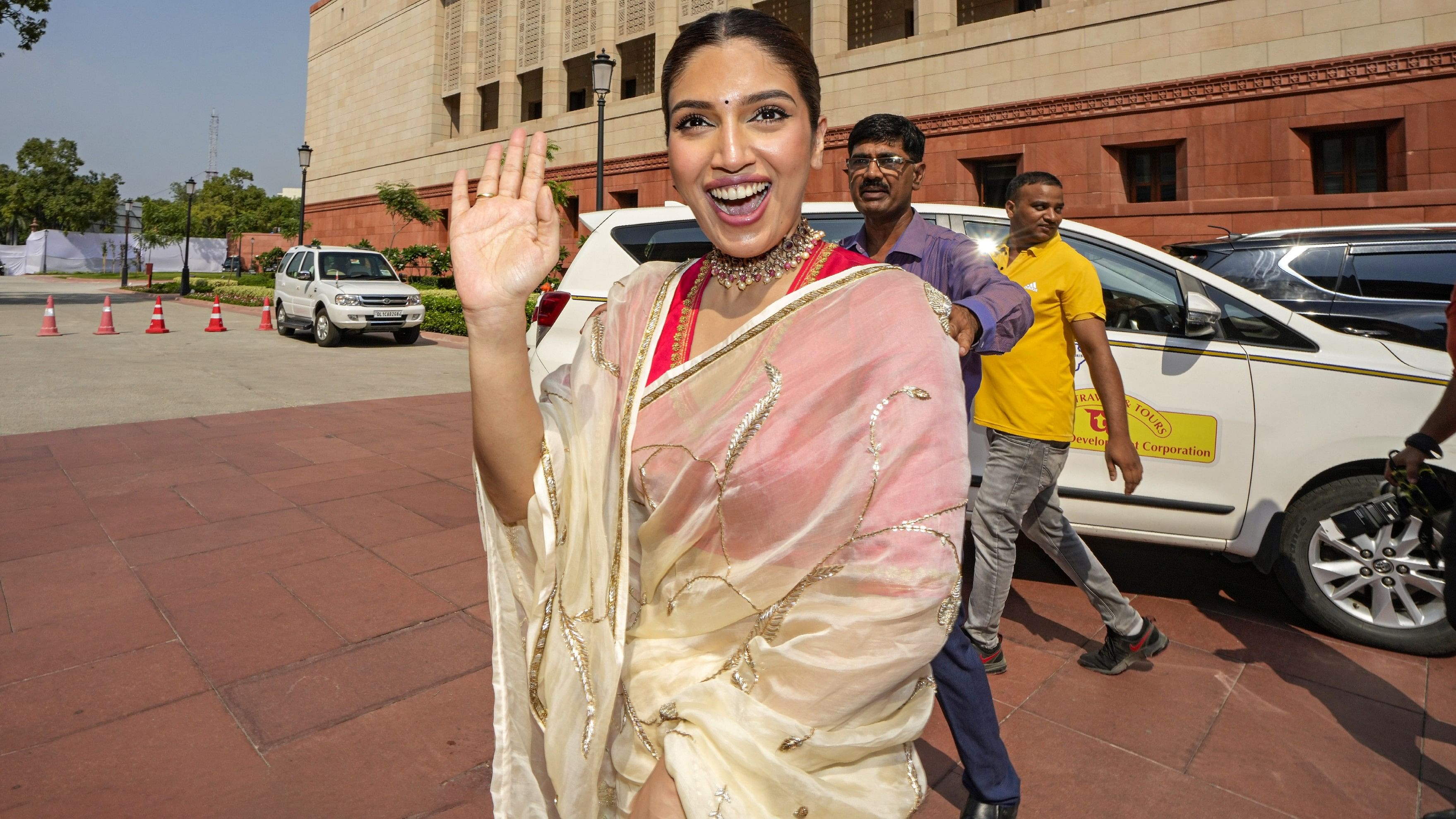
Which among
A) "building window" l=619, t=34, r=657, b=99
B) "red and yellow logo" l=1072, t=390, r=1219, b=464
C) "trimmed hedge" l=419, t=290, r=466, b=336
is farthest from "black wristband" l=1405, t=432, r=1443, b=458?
"building window" l=619, t=34, r=657, b=99

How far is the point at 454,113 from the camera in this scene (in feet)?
101

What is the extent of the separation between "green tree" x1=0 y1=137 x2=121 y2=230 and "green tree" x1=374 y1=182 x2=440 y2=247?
172 feet

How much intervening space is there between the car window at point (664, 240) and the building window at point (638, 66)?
63.7 ft

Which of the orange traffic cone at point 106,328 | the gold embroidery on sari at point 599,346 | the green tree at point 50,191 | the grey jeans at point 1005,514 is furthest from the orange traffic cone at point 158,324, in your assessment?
the green tree at point 50,191

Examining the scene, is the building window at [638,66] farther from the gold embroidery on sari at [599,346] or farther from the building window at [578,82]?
the gold embroidery on sari at [599,346]

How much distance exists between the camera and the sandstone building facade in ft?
38.3

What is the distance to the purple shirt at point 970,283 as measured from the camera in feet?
7.02

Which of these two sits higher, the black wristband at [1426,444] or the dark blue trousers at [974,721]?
the black wristband at [1426,444]

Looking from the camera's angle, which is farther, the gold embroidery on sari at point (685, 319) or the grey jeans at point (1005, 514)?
the grey jeans at point (1005, 514)

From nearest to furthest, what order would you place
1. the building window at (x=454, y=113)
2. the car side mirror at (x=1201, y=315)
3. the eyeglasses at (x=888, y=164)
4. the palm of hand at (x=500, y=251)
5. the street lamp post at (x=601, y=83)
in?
1. the palm of hand at (x=500, y=251)
2. the eyeglasses at (x=888, y=164)
3. the car side mirror at (x=1201, y=315)
4. the street lamp post at (x=601, y=83)
5. the building window at (x=454, y=113)

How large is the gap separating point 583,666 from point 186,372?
42.4ft

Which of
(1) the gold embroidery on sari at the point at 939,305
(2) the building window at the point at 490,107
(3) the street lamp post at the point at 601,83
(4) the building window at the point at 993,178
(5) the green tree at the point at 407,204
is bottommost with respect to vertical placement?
(1) the gold embroidery on sari at the point at 939,305

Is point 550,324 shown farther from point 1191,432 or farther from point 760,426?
point 760,426

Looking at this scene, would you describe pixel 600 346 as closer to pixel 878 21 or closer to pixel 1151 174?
pixel 1151 174
